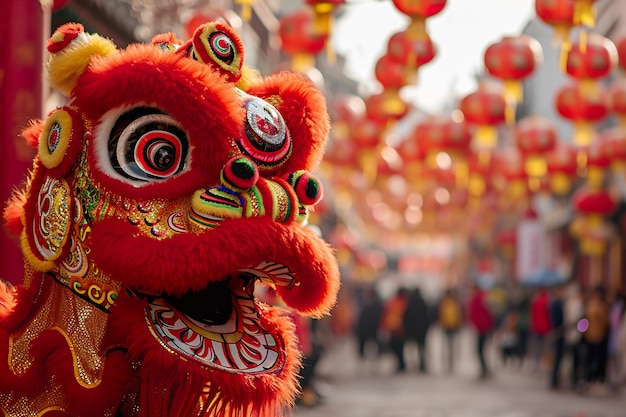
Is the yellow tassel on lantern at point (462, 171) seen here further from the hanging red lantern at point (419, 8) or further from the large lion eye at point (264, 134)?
the large lion eye at point (264, 134)

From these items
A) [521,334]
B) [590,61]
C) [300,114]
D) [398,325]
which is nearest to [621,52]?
[590,61]

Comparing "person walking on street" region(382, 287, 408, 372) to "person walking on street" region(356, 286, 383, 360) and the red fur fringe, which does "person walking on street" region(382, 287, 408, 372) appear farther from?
the red fur fringe

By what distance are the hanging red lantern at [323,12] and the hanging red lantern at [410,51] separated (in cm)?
179

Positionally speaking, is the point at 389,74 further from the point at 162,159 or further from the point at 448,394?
the point at 162,159

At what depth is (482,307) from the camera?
1677 centimetres

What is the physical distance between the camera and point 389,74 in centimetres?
1207

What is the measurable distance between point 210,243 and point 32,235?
65cm

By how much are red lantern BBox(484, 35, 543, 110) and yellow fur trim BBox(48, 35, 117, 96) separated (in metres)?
8.86

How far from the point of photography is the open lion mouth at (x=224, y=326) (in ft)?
9.00

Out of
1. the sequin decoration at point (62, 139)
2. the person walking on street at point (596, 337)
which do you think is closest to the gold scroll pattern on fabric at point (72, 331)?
the sequin decoration at point (62, 139)

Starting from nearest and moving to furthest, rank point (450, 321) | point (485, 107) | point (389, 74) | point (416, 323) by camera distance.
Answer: point (389, 74) < point (485, 107) < point (416, 323) < point (450, 321)

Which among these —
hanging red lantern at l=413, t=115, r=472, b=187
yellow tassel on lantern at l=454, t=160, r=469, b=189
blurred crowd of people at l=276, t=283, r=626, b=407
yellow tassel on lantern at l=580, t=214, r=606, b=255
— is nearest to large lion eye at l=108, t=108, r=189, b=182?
blurred crowd of people at l=276, t=283, r=626, b=407

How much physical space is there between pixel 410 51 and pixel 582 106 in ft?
9.42

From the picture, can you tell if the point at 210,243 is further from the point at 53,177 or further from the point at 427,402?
the point at 427,402
